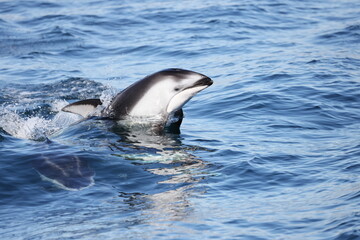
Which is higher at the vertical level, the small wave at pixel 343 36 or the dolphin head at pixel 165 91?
the dolphin head at pixel 165 91

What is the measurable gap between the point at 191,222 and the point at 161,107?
4.06 m

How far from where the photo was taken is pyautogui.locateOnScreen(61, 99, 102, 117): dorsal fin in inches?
463

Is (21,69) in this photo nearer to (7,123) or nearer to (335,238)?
(7,123)

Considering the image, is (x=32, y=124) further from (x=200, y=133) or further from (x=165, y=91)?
(x=200, y=133)

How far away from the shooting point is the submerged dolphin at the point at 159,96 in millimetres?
11125

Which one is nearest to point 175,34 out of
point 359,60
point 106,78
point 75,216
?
point 106,78

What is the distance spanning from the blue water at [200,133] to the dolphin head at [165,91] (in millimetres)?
495

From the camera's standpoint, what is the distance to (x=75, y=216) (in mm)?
8039

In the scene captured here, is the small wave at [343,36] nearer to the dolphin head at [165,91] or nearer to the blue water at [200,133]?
the blue water at [200,133]

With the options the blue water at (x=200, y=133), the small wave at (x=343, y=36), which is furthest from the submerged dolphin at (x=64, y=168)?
the small wave at (x=343, y=36)

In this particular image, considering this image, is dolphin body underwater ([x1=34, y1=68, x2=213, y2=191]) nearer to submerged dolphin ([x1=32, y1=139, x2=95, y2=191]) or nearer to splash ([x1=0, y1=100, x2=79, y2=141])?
submerged dolphin ([x1=32, y1=139, x2=95, y2=191])

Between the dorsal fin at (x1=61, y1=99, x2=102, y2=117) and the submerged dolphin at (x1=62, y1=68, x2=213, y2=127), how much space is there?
0.02 m

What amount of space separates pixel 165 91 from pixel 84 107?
1719 millimetres

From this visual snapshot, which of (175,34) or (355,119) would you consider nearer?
(355,119)
